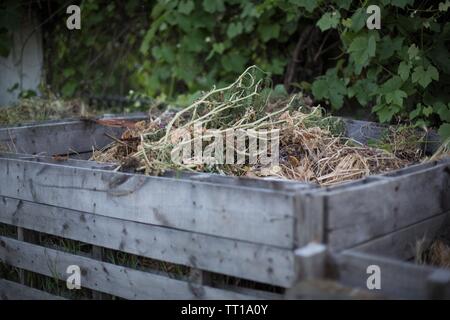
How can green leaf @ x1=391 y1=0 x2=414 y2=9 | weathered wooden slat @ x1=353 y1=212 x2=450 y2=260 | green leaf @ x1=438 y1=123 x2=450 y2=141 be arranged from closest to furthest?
weathered wooden slat @ x1=353 y1=212 x2=450 y2=260
green leaf @ x1=438 y1=123 x2=450 y2=141
green leaf @ x1=391 y1=0 x2=414 y2=9

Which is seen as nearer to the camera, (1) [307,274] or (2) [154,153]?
(1) [307,274]

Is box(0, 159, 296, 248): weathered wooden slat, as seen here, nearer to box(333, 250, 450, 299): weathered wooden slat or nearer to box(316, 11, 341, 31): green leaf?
box(333, 250, 450, 299): weathered wooden slat

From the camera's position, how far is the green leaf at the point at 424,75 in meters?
3.49

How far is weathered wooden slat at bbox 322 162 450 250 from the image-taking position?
82.7 inches

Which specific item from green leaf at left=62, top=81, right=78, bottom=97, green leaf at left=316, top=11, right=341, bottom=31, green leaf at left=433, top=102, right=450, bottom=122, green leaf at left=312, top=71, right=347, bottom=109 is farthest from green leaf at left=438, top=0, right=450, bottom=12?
green leaf at left=62, top=81, right=78, bottom=97

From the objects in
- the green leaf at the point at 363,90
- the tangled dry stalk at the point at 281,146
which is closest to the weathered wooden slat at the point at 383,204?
the tangled dry stalk at the point at 281,146

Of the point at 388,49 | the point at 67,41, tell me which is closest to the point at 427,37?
the point at 388,49

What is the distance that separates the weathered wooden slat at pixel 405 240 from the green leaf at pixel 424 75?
1052 millimetres

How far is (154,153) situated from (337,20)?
1773 mm

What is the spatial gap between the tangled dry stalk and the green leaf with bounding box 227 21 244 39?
1815 mm

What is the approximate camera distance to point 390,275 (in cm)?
190

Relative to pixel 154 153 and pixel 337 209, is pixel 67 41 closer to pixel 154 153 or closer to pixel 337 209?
pixel 154 153

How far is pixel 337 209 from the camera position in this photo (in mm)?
2092

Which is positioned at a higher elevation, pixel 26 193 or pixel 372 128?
pixel 372 128
